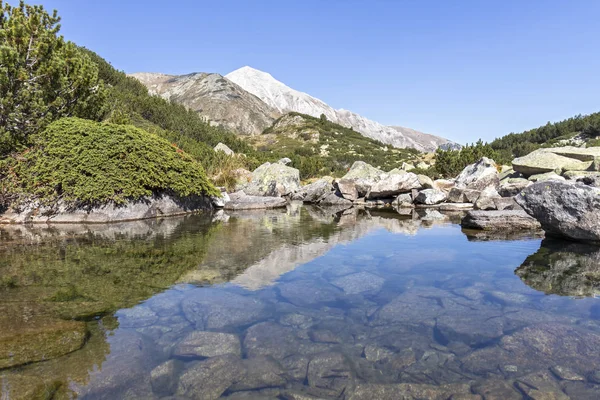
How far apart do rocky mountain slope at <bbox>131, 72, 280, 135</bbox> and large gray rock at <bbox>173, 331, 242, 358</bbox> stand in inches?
4526

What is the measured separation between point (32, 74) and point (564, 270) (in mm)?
18033

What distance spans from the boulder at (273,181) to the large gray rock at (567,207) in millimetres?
16980

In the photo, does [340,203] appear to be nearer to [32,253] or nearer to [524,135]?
[32,253]

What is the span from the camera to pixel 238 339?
4.52 metres

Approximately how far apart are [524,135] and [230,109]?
95.2 m

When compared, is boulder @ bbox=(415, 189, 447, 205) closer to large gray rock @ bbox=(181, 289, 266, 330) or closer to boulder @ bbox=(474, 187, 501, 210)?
boulder @ bbox=(474, 187, 501, 210)

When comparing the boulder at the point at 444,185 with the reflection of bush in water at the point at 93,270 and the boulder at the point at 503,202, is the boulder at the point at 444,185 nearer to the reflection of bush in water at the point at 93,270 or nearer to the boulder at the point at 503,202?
the boulder at the point at 503,202

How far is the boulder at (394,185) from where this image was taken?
24.1 meters

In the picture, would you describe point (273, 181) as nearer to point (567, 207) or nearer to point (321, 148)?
point (567, 207)

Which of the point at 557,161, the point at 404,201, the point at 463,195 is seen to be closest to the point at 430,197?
the point at 404,201

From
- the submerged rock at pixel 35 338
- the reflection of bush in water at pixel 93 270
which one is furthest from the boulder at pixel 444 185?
the submerged rock at pixel 35 338

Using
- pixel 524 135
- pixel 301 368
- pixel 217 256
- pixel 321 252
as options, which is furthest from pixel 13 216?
pixel 524 135

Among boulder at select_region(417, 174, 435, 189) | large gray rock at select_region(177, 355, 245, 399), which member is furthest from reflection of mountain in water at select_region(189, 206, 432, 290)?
boulder at select_region(417, 174, 435, 189)

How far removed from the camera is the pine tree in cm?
1348
